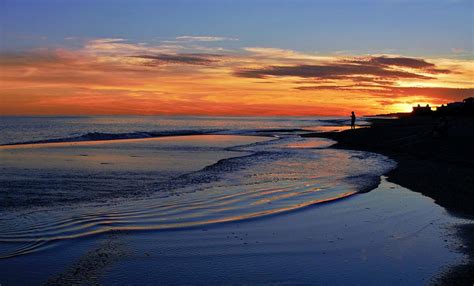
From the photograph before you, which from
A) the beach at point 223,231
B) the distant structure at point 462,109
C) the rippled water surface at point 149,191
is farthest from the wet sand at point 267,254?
the distant structure at point 462,109

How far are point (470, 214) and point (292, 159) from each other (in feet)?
47.8

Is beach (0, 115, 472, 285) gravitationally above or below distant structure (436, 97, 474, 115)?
below

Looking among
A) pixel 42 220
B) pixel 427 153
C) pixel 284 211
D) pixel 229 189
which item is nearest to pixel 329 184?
pixel 229 189

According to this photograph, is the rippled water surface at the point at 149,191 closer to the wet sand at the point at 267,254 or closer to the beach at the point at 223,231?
the beach at the point at 223,231

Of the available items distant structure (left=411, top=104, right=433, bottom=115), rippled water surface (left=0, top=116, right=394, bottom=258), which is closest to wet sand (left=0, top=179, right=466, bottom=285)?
rippled water surface (left=0, top=116, right=394, bottom=258)

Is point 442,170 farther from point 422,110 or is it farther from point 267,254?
point 422,110

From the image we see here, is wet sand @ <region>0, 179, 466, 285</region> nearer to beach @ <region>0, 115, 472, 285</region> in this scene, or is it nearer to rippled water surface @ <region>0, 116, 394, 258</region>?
beach @ <region>0, 115, 472, 285</region>

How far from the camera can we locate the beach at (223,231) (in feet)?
23.2

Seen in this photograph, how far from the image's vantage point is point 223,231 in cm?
962

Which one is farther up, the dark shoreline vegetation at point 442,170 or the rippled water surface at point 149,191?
the dark shoreline vegetation at point 442,170

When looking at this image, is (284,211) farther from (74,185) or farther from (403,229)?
(74,185)

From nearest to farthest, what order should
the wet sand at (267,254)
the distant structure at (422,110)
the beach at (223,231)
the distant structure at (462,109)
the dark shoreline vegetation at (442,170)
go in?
the wet sand at (267,254) < the beach at (223,231) < the dark shoreline vegetation at (442,170) < the distant structure at (462,109) < the distant structure at (422,110)

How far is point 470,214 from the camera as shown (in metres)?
11.2

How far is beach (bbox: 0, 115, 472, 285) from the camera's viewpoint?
709 cm
